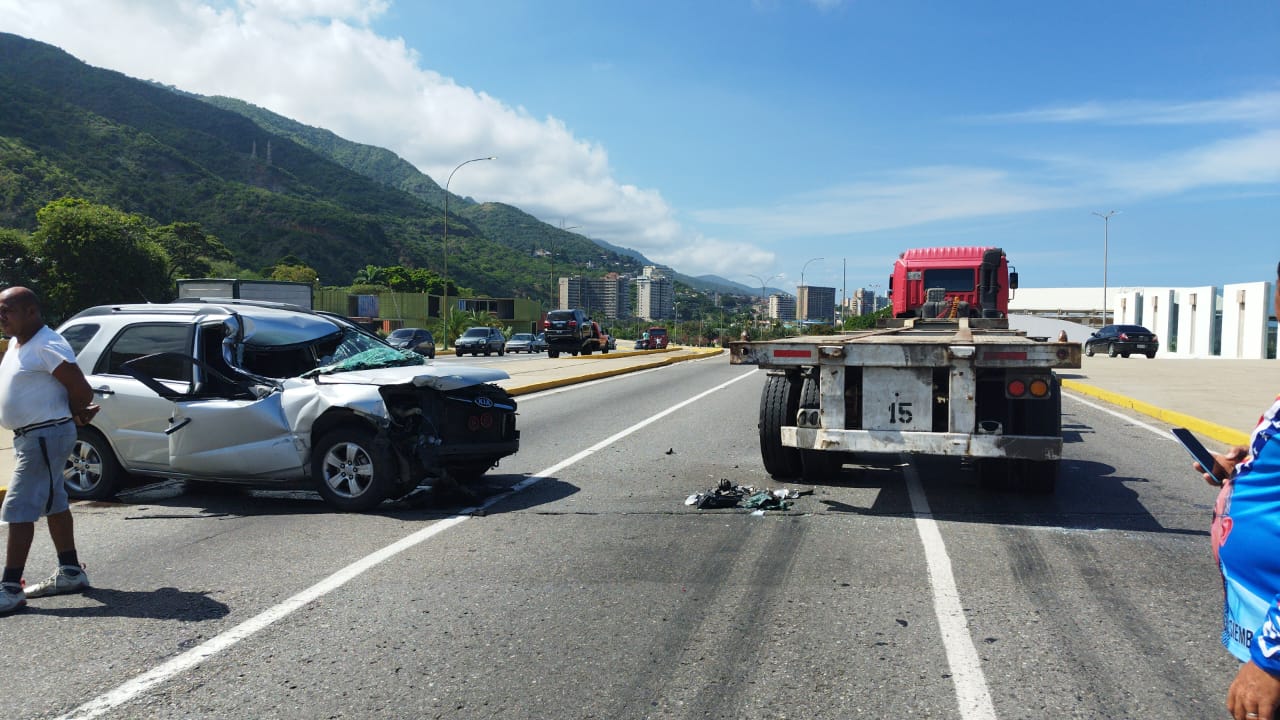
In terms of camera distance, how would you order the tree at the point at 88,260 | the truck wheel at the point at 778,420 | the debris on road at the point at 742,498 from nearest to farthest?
1. the debris on road at the point at 742,498
2. the truck wheel at the point at 778,420
3. the tree at the point at 88,260

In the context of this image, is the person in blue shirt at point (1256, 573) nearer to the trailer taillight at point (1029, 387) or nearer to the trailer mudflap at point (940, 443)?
the trailer mudflap at point (940, 443)

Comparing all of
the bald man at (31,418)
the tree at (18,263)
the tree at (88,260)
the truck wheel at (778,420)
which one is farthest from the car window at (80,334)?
the tree at (18,263)

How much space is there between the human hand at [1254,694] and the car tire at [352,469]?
626 cm

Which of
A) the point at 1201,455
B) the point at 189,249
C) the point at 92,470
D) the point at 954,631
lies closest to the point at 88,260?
the point at 189,249

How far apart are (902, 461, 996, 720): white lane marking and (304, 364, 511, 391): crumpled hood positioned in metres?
3.58

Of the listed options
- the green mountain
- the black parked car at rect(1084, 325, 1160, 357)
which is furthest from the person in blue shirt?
the green mountain

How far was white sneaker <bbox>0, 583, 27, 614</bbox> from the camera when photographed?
490cm

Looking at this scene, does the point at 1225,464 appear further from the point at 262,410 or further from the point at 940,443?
the point at 262,410

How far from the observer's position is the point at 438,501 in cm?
781

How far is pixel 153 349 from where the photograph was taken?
795 centimetres

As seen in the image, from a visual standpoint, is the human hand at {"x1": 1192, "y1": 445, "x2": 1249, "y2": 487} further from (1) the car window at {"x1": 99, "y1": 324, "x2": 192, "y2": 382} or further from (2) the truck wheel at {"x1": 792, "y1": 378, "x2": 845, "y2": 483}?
(1) the car window at {"x1": 99, "y1": 324, "x2": 192, "y2": 382}

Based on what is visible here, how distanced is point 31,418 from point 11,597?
0.98m

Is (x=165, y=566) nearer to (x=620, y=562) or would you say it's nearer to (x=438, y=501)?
(x=438, y=501)

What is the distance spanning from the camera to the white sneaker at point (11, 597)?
4898 mm
